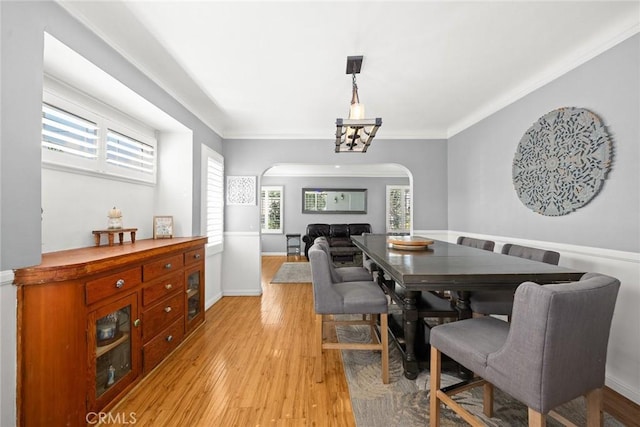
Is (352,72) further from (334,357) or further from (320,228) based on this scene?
(320,228)

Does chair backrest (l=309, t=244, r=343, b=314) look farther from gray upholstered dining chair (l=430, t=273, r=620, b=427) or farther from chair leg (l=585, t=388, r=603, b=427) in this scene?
chair leg (l=585, t=388, r=603, b=427)

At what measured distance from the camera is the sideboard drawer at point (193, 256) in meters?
2.56

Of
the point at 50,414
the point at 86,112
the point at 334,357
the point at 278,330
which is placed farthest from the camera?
the point at 278,330

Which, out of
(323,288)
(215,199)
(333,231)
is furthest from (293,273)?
(323,288)

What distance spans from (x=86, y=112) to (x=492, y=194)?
13.4ft

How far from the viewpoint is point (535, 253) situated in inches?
79.7

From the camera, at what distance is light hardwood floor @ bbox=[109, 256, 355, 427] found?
5.23 ft

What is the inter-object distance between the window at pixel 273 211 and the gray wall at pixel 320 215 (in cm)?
15

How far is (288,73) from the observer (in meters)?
2.37

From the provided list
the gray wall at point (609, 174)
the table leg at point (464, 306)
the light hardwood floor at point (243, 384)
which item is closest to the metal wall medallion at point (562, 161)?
the gray wall at point (609, 174)

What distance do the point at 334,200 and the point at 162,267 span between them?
6127 mm

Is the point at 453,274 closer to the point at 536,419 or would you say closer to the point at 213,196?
the point at 536,419

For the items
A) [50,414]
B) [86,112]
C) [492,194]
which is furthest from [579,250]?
[86,112]

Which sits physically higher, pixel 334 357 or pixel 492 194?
pixel 492 194
